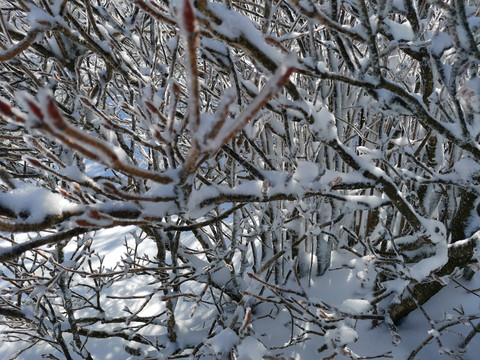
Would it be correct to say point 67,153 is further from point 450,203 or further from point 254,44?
point 450,203

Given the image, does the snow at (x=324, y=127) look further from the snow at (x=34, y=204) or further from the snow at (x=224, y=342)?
the snow at (x=224, y=342)

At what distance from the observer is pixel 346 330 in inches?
68.6

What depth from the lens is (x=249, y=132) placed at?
138 cm

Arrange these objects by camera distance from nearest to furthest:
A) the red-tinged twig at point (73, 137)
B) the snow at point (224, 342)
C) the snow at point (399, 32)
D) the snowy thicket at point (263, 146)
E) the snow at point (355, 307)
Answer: the red-tinged twig at point (73, 137) → the snowy thicket at point (263, 146) → the snow at point (399, 32) → the snow at point (224, 342) → the snow at point (355, 307)

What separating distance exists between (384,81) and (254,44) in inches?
23.3

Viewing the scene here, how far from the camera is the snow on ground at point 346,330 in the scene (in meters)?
2.04

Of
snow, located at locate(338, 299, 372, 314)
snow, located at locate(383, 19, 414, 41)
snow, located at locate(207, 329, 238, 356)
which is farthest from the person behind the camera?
snow, located at locate(338, 299, 372, 314)

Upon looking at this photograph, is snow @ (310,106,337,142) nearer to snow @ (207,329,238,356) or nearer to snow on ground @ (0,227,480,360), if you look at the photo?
snow on ground @ (0,227,480,360)

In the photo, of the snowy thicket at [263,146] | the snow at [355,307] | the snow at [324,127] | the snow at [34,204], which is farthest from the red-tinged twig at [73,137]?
the snow at [355,307]

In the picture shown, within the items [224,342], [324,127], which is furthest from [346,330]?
[324,127]

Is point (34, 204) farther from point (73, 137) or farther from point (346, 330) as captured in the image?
point (346, 330)

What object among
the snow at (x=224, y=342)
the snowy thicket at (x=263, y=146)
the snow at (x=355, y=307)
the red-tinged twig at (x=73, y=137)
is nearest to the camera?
the red-tinged twig at (x=73, y=137)

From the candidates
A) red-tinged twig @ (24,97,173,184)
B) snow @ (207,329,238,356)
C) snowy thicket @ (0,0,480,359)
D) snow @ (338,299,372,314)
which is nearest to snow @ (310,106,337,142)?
snowy thicket @ (0,0,480,359)

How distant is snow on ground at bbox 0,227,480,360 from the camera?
2.04 metres
